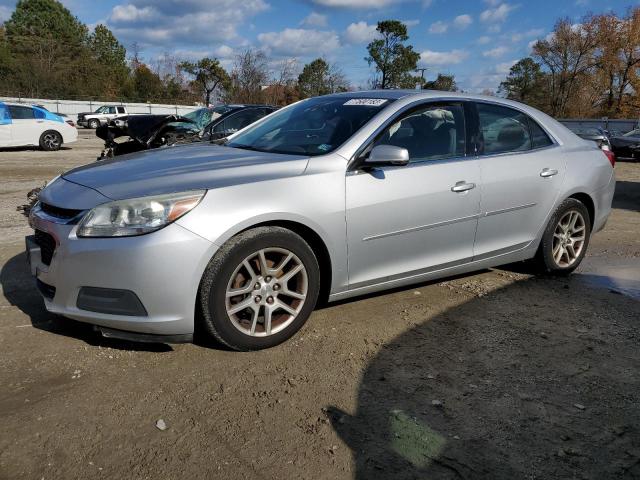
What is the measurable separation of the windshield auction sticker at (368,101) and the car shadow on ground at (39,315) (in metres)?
2.20

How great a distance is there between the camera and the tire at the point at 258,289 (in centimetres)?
300

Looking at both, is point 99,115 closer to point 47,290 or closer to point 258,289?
point 47,290

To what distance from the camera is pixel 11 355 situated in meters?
3.13

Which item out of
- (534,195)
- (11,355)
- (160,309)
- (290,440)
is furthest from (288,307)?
(534,195)

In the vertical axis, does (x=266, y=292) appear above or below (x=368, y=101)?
below

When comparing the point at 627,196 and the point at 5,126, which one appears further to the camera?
the point at 5,126

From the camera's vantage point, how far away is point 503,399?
2781 mm

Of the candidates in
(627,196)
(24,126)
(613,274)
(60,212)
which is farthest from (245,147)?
(24,126)

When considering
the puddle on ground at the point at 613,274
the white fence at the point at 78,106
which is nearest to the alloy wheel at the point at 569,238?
the puddle on ground at the point at 613,274

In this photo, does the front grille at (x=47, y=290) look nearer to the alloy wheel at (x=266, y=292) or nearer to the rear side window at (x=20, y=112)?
the alloy wheel at (x=266, y=292)

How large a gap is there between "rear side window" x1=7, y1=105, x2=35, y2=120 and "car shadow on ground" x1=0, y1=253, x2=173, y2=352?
1415cm

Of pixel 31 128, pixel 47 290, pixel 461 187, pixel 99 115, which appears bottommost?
pixel 47 290

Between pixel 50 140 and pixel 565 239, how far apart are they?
17.1m

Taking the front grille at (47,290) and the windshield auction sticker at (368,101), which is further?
the windshield auction sticker at (368,101)
